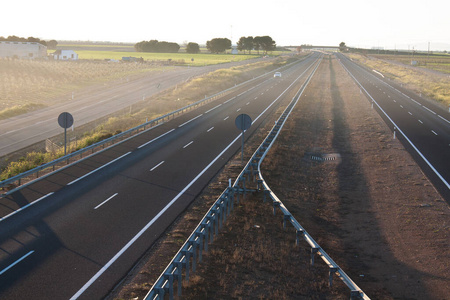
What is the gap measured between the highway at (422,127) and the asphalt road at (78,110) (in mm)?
25968

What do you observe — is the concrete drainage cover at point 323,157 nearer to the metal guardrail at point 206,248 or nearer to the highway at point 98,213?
the highway at point 98,213

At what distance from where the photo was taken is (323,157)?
24.1 m

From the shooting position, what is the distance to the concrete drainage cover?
2353cm

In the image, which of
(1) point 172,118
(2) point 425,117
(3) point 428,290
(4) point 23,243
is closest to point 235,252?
(3) point 428,290

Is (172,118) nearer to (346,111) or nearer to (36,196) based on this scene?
(346,111)

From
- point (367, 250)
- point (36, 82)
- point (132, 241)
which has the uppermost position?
point (36, 82)

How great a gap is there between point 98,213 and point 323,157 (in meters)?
14.1

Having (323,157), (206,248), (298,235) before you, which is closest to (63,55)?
(323,157)

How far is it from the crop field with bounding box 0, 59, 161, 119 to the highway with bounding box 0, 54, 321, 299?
27639 millimetres

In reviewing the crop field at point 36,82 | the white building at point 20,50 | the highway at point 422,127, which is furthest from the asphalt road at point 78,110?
the white building at point 20,50

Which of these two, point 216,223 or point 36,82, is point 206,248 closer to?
point 216,223

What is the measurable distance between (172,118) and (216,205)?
2345 centimetres

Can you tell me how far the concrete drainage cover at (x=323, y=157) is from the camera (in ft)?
77.2

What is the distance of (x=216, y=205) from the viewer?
13.1 meters
